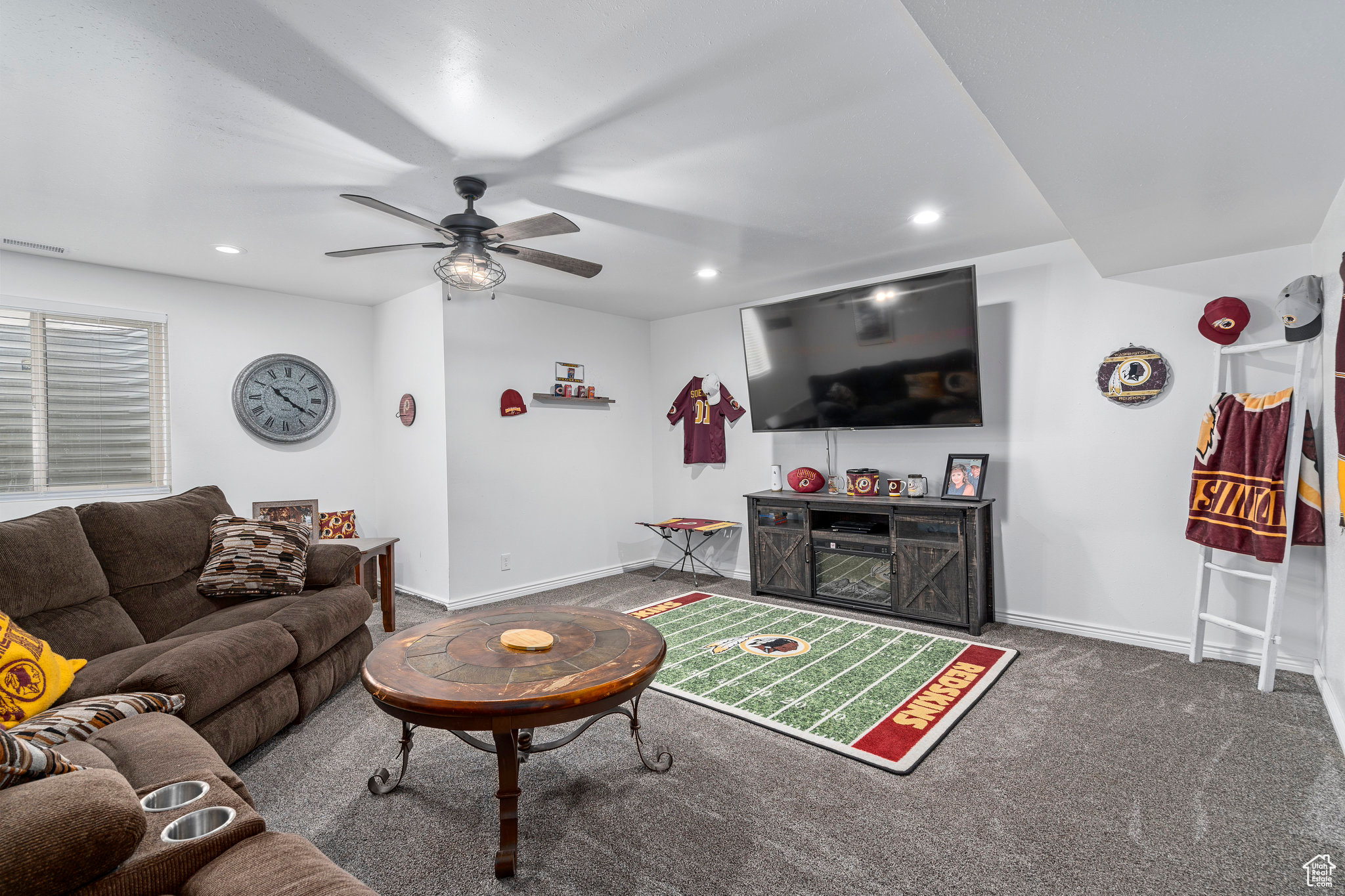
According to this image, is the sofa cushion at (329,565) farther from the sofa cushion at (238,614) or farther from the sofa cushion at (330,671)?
the sofa cushion at (330,671)

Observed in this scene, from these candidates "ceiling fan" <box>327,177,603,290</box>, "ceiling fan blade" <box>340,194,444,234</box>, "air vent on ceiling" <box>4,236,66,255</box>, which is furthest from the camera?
"air vent on ceiling" <box>4,236,66,255</box>

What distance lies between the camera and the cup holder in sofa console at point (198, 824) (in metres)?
1.21

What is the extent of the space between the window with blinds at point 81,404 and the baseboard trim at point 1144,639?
5.71 metres

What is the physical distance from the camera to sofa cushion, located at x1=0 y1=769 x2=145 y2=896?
0.97 metres

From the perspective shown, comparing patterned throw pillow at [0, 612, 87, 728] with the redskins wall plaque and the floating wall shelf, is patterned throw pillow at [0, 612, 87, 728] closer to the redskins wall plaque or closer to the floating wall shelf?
the floating wall shelf

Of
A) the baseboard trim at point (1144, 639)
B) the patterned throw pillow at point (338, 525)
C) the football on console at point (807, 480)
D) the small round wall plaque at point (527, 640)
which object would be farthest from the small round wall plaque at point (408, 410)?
the baseboard trim at point (1144, 639)

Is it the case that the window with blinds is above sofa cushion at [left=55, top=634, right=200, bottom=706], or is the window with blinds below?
above

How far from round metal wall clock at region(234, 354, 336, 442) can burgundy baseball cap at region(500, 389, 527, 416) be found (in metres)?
1.44

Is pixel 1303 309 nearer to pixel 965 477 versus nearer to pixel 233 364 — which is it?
pixel 965 477

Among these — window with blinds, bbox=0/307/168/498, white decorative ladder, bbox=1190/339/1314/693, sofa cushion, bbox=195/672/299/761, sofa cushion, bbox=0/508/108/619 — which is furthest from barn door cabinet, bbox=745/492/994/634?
window with blinds, bbox=0/307/168/498

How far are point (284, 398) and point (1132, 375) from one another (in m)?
5.69

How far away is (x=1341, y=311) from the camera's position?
2.31m

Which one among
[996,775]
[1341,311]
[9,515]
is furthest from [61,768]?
[1341,311]

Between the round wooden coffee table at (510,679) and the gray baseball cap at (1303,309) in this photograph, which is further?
the gray baseball cap at (1303,309)
